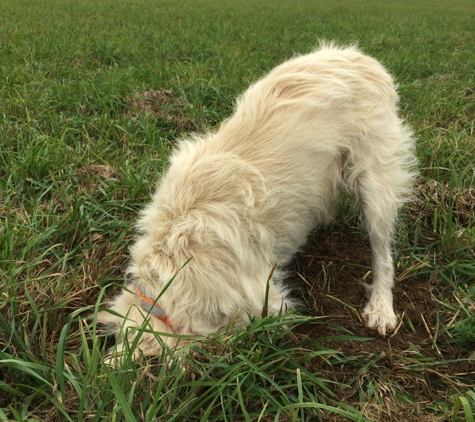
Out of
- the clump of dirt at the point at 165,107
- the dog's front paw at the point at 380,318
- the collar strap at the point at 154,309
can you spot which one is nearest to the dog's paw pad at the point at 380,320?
the dog's front paw at the point at 380,318

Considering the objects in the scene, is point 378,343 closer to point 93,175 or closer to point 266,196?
point 266,196

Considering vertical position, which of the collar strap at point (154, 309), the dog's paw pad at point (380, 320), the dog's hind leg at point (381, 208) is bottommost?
the dog's paw pad at point (380, 320)

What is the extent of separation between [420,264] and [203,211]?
1.44 metres

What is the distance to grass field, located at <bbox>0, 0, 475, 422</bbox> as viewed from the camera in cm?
175

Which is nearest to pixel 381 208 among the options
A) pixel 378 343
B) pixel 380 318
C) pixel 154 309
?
pixel 380 318

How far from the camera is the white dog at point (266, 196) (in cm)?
195

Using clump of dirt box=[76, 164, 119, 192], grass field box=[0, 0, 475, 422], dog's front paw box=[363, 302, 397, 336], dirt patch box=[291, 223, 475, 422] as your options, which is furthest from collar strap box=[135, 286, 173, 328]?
clump of dirt box=[76, 164, 119, 192]

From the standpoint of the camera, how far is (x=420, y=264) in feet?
8.39

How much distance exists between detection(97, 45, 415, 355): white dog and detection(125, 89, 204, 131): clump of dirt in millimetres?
1757

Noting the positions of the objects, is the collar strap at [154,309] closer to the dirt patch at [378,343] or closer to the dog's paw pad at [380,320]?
the dirt patch at [378,343]

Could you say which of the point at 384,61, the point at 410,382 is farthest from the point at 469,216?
the point at 384,61

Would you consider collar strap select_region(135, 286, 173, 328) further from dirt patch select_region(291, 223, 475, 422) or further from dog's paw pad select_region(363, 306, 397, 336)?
dog's paw pad select_region(363, 306, 397, 336)

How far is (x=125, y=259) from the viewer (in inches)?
102

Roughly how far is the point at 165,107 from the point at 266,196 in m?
2.62
